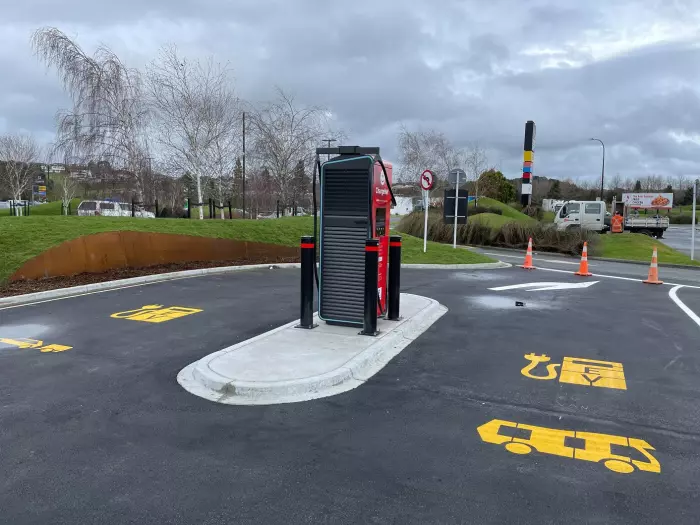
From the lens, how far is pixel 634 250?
956 inches

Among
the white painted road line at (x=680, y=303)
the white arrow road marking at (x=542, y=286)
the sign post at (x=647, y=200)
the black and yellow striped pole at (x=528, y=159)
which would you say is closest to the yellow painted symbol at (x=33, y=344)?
the white arrow road marking at (x=542, y=286)

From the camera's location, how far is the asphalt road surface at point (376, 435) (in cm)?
306

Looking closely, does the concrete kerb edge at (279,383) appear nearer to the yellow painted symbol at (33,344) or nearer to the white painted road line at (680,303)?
the yellow painted symbol at (33,344)

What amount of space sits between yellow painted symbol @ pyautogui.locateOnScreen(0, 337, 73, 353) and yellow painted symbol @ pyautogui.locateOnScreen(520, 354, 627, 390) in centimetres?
565

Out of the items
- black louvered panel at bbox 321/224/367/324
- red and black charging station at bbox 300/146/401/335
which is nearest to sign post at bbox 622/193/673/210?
red and black charging station at bbox 300/146/401/335

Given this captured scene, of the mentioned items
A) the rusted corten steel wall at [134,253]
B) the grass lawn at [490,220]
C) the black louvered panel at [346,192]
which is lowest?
the rusted corten steel wall at [134,253]

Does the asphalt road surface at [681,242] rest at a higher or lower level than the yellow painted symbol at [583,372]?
lower

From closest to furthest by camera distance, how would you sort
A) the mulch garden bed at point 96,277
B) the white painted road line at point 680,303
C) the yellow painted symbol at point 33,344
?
the yellow painted symbol at point 33,344
the white painted road line at point 680,303
the mulch garden bed at point 96,277

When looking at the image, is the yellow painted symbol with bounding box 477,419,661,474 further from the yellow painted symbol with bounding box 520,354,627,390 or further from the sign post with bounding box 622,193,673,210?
the sign post with bounding box 622,193,673,210

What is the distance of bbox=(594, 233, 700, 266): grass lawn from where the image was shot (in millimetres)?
21438

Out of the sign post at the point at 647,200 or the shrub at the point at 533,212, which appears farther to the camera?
the sign post at the point at 647,200

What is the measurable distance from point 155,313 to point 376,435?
19.3 feet

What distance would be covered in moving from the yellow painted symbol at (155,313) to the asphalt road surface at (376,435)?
25.7 inches

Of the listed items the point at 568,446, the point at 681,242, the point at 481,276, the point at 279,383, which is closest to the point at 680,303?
the point at 481,276
